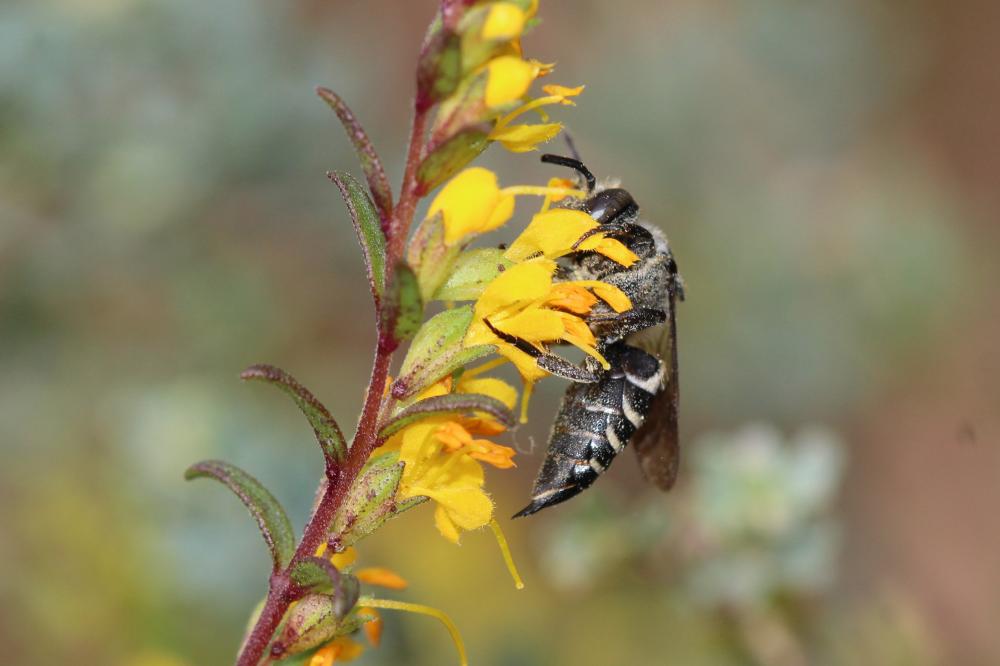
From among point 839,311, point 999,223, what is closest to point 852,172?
point 999,223

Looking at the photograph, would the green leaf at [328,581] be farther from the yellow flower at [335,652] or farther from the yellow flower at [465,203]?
the yellow flower at [465,203]

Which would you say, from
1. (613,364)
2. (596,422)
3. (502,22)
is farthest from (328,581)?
(613,364)

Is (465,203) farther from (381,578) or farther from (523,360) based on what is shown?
(381,578)

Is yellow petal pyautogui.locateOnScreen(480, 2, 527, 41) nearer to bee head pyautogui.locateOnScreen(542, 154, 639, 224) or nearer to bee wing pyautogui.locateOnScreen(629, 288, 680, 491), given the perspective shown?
bee head pyautogui.locateOnScreen(542, 154, 639, 224)

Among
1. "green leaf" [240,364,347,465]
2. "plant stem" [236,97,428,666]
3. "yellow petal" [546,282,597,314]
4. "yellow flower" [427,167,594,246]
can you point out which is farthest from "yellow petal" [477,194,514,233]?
"green leaf" [240,364,347,465]

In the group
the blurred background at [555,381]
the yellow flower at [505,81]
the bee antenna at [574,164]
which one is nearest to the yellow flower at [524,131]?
the yellow flower at [505,81]

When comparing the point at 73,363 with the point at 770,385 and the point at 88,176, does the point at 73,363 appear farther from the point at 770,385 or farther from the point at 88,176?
the point at 770,385

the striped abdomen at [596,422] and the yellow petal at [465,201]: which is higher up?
the yellow petal at [465,201]

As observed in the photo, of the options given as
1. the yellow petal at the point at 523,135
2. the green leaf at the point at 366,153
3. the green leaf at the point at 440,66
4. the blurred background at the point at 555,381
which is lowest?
the blurred background at the point at 555,381
